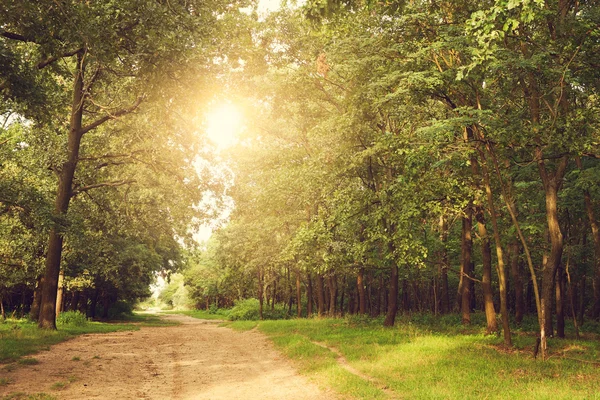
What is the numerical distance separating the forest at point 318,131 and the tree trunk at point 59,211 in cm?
9

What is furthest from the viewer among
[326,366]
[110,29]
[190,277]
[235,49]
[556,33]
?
[190,277]

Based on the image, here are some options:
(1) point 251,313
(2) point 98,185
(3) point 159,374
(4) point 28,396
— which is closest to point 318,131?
(2) point 98,185

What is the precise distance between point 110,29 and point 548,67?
477 inches

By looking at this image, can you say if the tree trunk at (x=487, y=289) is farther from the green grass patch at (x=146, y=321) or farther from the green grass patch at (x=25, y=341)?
the green grass patch at (x=146, y=321)

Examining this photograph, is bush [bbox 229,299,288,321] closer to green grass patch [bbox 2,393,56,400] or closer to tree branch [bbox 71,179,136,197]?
tree branch [bbox 71,179,136,197]

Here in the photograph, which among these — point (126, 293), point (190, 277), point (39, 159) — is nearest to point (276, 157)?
point (39, 159)

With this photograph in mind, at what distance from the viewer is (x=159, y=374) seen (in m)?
11.6

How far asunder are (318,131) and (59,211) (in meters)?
12.3

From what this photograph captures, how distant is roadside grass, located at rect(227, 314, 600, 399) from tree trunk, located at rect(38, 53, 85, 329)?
10665 millimetres

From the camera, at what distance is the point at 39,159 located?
67.0 ft

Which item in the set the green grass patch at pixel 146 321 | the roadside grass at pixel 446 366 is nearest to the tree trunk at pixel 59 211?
the roadside grass at pixel 446 366

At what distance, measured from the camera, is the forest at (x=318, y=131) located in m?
12.5

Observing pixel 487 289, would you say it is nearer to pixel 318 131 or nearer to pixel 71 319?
pixel 318 131

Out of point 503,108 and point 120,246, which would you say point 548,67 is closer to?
point 503,108
